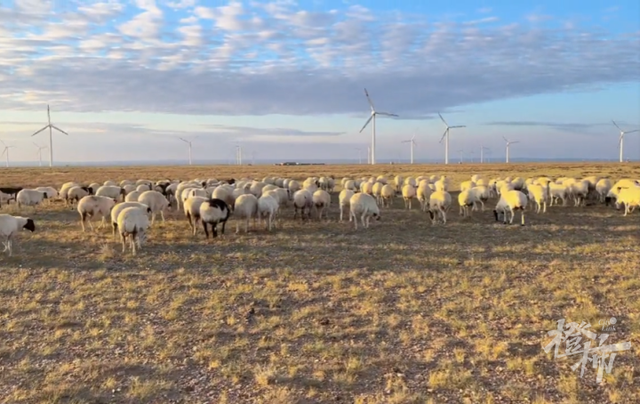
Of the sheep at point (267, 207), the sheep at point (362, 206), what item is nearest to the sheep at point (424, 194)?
the sheep at point (362, 206)

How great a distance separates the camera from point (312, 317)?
32.0 feet

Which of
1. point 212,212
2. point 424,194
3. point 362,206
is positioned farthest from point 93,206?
point 424,194

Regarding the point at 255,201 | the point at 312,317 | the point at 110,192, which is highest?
the point at 110,192

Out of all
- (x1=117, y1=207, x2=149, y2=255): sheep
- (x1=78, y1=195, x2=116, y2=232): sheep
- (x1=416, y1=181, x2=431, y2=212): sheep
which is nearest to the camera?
(x1=117, y1=207, x2=149, y2=255): sheep

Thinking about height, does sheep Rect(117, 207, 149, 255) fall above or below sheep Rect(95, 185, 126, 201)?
below

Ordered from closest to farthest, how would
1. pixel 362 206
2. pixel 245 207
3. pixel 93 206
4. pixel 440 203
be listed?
pixel 245 207 < pixel 93 206 < pixel 362 206 < pixel 440 203

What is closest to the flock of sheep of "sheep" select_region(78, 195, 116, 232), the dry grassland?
"sheep" select_region(78, 195, 116, 232)

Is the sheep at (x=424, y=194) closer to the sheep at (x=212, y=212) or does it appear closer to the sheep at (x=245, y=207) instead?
the sheep at (x=245, y=207)

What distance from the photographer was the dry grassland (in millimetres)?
6906

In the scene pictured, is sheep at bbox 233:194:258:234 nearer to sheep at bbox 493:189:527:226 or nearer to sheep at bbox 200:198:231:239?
sheep at bbox 200:198:231:239

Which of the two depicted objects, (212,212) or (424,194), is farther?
(424,194)

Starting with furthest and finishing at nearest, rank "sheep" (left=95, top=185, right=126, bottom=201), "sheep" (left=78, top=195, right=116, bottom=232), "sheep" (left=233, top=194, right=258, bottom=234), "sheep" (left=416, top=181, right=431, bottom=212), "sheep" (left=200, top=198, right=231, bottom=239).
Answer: "sheep" (left=95, top=185, right=126, bottom=201)
"sheep" (left=416, top=181, right=431, bottom=212)
"sheep" (left=78, top=195, right=116, bottom=232)
"sheep" (left=233, top=194, right=258, bottom=234)
"sheep" (left=200, top=198, right=231, bottom=239)

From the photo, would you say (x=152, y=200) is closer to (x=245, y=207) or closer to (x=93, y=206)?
(x=93, y=206)

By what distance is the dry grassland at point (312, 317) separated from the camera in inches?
272
